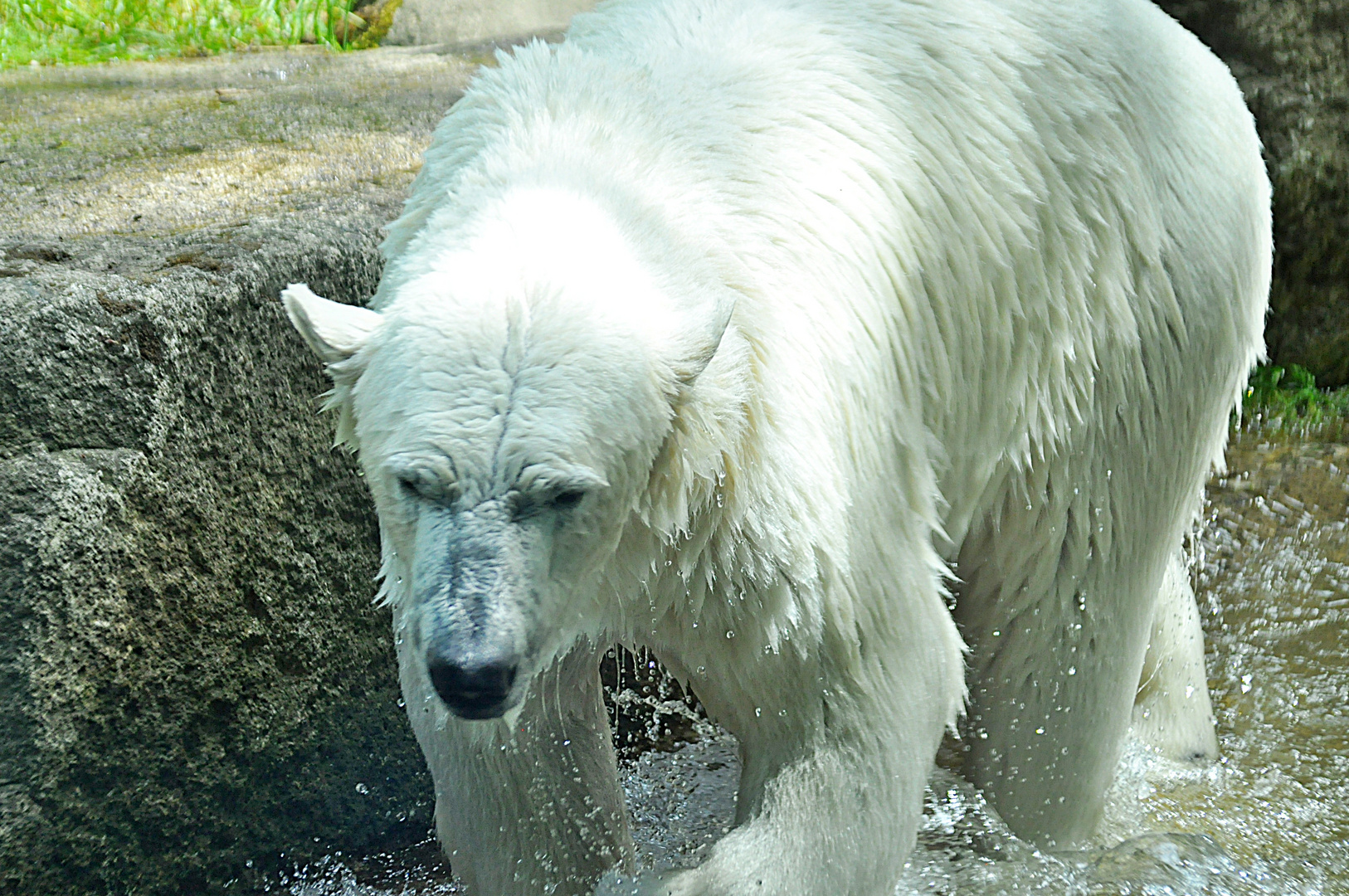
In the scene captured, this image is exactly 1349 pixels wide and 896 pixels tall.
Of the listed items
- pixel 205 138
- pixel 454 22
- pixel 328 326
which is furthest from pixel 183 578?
pixel 454 22

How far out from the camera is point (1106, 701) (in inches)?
112

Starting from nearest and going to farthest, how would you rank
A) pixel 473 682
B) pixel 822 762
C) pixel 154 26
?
pixel 473 682, pixel 822 762, pixel 154 26

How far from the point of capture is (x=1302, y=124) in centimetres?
509

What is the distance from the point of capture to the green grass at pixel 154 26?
690cm

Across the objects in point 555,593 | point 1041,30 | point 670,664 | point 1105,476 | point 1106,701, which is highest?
point 1041,30

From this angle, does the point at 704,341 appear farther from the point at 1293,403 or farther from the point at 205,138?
the point at 1293,403

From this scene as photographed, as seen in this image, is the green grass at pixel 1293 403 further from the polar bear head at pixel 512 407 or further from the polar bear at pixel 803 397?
the polar bear head at pixel 512 407

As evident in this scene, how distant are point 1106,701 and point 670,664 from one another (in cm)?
108

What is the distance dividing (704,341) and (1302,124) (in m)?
4.31

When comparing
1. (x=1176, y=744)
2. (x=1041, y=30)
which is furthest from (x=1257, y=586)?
(x=1041, y=30)

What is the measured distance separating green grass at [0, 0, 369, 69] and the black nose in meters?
5.90

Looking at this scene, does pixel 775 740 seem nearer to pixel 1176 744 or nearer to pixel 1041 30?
pixel 1041 30

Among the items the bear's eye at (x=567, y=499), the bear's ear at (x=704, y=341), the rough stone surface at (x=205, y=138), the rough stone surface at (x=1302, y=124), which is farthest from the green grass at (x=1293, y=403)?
the bear's eye at (x=567, y=499)

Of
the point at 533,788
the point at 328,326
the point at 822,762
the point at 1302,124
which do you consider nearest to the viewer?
the point at 328,326
